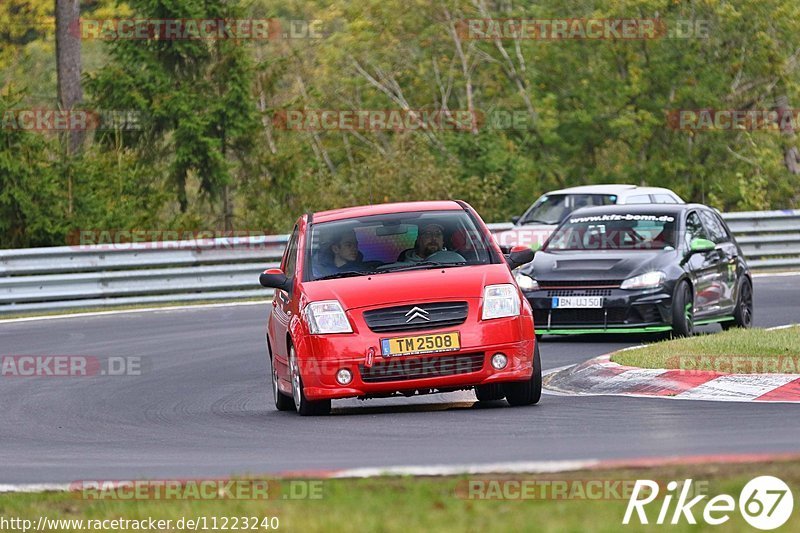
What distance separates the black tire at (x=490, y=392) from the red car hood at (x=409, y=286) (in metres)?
0.80

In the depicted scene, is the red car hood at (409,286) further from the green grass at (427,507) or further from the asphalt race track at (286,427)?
the green grass at (427,507)

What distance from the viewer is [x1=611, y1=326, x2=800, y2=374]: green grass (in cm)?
1284

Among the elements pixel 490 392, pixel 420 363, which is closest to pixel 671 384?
pixel 490 392

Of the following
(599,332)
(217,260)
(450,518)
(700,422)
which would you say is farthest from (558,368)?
(217,260)

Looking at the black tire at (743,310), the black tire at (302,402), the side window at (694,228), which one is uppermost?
the side window at (694,228)

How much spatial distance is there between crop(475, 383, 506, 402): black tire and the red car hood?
0.80m

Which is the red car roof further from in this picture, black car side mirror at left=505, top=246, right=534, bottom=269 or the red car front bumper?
the red car front bumper

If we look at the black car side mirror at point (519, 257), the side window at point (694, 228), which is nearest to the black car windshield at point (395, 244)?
the black car side mirror at point (519, 257)

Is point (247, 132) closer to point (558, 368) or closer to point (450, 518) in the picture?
point (558, 368)

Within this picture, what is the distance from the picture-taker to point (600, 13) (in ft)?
141

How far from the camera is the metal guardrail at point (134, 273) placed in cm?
2419

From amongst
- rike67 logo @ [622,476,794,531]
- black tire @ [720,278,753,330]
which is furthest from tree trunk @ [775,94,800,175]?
rike67 logo @ [622,476,794,531]

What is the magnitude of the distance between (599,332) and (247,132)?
18.7m

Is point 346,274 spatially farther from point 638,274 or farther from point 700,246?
point 700,246
